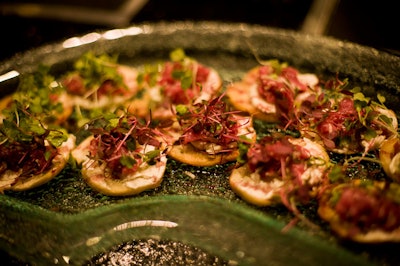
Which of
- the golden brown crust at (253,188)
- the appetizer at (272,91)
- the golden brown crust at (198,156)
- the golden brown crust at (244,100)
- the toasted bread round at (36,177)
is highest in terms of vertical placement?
the appetizer at (272,91)

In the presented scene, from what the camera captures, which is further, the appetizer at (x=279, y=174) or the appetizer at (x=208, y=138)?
the appetizer at (x=208, y=138)

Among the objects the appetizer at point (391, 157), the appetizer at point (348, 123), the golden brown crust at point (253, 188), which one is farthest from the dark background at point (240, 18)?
the golden brown crust at point (253, 188)

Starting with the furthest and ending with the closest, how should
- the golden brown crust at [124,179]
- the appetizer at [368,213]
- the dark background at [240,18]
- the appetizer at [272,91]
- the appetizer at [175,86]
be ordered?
the dark background at [240,18]
the appetizer at [175,86]
the appetizer at [272,91]
the golden brown crust at [124,179]
the appetizer at [368,213]

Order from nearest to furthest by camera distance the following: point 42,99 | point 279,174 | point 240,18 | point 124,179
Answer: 1. point 279,174
2. point 124,179
3. point 42,99
4. point 240,18

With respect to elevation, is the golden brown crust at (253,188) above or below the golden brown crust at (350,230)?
below

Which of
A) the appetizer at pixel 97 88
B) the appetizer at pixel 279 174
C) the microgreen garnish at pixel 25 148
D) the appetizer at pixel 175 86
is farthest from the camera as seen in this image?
the appetizer at pixel 97 88

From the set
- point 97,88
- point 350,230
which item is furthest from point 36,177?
point 350,230

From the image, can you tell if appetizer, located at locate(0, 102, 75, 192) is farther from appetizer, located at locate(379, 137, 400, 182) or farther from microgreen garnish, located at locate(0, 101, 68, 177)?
appetizer, located at locate(379, 137, 400, 182)

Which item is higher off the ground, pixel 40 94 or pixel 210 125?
pixel 210 125

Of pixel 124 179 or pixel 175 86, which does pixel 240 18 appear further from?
pixel 124 179

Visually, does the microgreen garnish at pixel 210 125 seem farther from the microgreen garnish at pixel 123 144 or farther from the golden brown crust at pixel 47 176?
the golden brown crust at pixel 47 176
